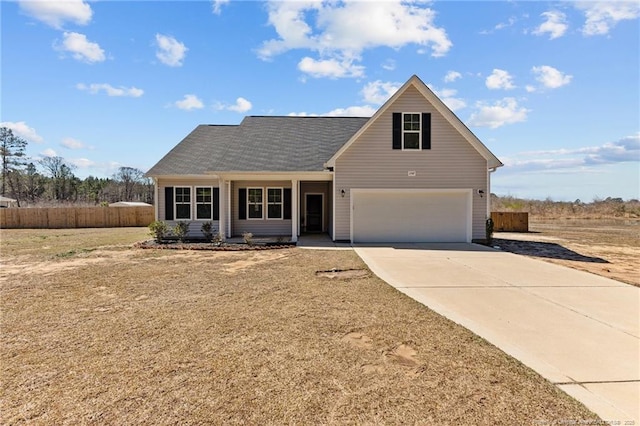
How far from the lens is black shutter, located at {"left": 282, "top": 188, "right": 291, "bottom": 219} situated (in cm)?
1573

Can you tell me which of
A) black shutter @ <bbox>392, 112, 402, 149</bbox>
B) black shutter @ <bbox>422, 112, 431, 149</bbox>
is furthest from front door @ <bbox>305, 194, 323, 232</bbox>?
black shutter @ <bbox>422, 112, 431, 149</bbox>

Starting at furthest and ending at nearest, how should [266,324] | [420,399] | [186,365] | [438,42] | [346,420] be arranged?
[438,42] < [266,324] < [186,365] < [420,399] < [346,420]

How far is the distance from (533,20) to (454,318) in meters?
10.6

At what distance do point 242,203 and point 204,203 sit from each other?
1.69 metres

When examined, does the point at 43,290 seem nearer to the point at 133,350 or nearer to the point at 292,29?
the point at 133,350

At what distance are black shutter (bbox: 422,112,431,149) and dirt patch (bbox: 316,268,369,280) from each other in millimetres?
7354

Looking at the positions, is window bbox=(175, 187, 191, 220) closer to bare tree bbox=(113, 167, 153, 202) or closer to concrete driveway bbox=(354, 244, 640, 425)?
concrete driveway bbox=(354, 244, 640, 425)

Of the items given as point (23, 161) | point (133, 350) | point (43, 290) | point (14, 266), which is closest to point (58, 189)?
point (23, 161)

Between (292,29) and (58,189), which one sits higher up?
(292,29)

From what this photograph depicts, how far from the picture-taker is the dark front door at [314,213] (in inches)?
685

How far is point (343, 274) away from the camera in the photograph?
810cm

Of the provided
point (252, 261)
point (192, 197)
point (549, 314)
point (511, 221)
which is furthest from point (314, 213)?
point (549, 314)

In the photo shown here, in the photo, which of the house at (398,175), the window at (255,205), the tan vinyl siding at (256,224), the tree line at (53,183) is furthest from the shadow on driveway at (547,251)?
the tree line at (53,183)

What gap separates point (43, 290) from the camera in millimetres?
6691
